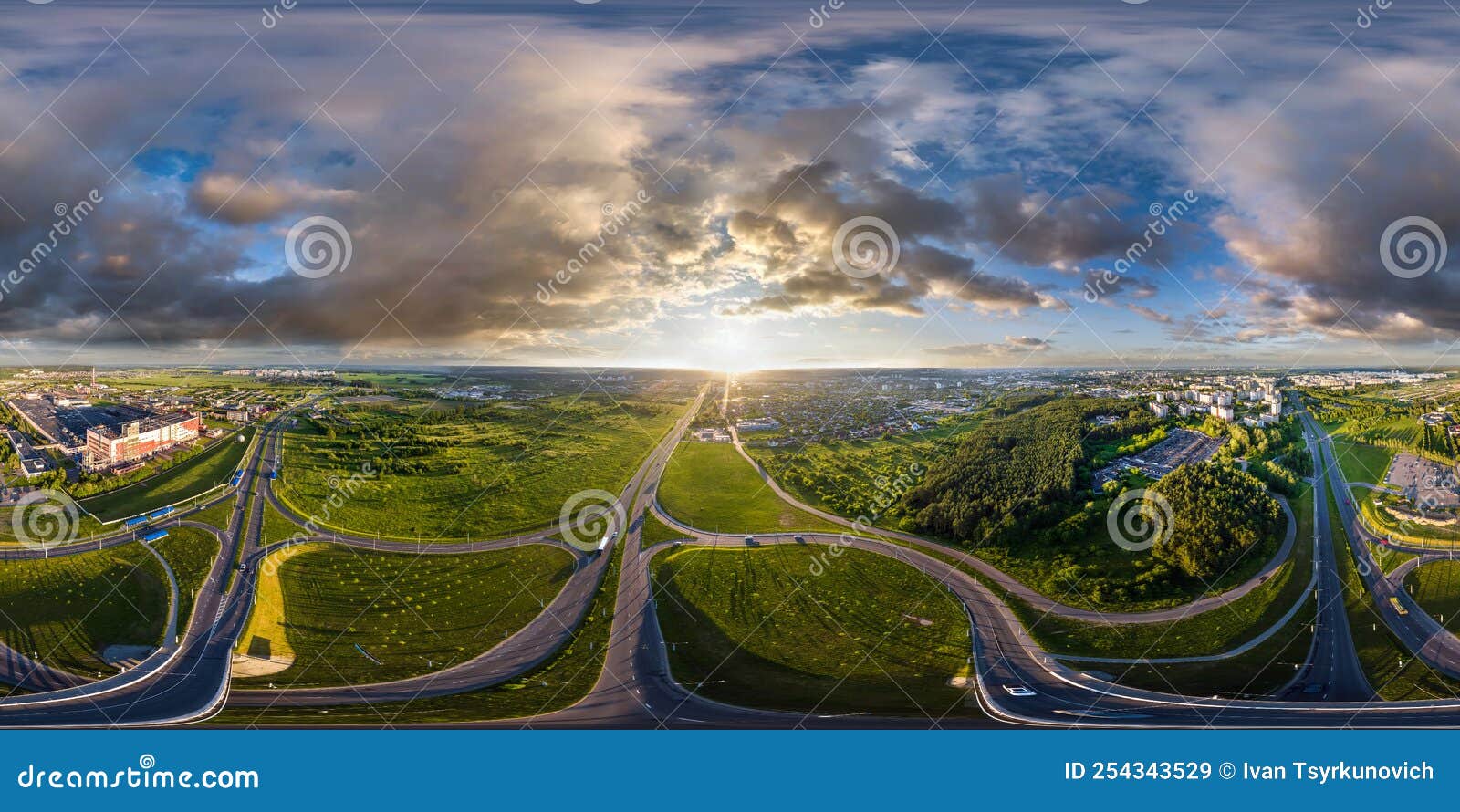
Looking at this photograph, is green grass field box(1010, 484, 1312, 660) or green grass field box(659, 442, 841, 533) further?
green grass field box(659, 442, 841, 533)

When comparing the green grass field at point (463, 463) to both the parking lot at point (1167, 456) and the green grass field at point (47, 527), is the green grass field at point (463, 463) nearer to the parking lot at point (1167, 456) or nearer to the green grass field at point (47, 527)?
the green grass field at point (47, 527)

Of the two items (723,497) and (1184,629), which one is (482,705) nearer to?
(723,497)

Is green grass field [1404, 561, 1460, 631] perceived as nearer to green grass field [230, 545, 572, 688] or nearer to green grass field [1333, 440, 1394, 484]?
green grass field [1333, 440, 1394, 484]

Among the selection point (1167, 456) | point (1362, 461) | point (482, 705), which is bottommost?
point (482, 705)

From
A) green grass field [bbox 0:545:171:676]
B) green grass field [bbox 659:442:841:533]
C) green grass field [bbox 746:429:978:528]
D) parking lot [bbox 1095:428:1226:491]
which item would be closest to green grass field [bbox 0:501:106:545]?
green grass field [bbox 0:545:171:676]

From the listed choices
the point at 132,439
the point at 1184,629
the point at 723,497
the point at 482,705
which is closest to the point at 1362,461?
the point at 1184,629

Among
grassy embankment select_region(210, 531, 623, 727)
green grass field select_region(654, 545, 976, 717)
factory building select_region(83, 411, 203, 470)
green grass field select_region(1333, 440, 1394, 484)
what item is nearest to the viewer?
grassy embankment select_region(210, 531, 623, 727)

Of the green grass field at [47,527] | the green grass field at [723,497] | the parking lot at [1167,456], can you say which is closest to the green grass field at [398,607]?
the green grass field at [723,497]
